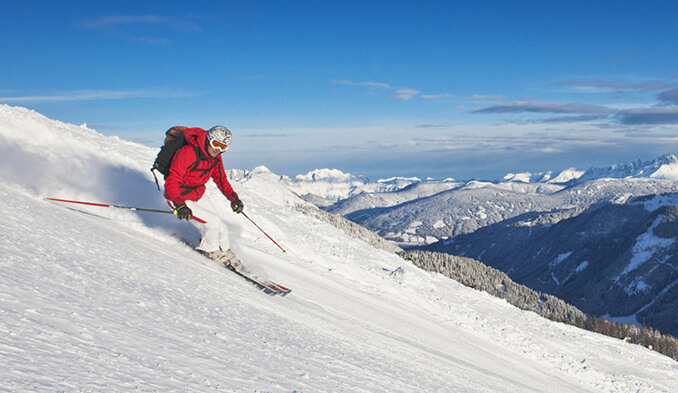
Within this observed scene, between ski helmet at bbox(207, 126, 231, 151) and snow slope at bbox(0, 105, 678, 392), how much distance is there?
2868 mm

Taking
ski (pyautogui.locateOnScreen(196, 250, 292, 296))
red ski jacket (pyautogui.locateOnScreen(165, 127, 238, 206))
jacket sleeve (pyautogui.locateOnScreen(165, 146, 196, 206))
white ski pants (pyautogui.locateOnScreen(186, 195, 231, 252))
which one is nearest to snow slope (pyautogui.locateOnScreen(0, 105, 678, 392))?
ski (pyautogui.locateOnScreen(196, 250, 292, 296))

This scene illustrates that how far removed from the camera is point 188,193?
11352mm

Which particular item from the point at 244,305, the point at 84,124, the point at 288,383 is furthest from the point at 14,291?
the point at 84,124

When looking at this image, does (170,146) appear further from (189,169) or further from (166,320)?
(166,320)

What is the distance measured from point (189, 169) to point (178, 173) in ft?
0.95

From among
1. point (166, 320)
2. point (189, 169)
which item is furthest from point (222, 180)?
point (166, 320)

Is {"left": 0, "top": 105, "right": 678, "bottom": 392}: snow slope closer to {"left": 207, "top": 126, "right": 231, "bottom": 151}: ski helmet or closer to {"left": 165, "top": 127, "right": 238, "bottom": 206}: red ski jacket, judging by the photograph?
{"left": 165, "top": 127, "right": 238, "bottom": 206}: red ski jacket

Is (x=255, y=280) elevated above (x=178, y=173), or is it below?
below

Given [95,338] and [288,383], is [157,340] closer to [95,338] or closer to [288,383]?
[95,338]

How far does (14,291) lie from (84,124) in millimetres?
28416

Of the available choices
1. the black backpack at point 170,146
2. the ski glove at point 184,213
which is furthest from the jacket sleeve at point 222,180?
the ski glove at point 184,213

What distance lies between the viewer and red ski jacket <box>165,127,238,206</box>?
10641mm

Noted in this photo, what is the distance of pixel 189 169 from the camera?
10.9 m

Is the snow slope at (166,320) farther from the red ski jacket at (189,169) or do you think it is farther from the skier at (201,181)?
the red ski jacket at (189,169)
